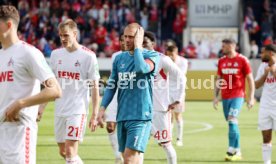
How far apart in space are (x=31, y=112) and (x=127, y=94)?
279 centimetres

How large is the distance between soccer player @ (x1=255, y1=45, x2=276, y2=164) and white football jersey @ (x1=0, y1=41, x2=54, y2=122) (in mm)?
6897

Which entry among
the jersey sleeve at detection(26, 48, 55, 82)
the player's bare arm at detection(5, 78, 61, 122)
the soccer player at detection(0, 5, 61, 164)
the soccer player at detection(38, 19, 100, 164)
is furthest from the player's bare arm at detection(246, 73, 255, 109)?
the player's bare arm at detection(5, 78, 61, 122)

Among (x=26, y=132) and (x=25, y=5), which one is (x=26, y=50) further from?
(x=25, y=5)

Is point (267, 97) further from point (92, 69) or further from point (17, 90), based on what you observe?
point (17, 90)

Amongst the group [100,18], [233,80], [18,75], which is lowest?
[100,18]

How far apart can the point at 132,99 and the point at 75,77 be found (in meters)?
1.74

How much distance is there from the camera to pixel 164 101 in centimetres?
1400

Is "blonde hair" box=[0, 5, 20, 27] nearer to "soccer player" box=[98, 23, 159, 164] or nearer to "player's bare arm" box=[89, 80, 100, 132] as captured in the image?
"soccer player" box=[98, 23, 159, 164]

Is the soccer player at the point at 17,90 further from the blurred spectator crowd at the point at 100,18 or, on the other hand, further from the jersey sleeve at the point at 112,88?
the blurred spectator crowd at the point at 100,18

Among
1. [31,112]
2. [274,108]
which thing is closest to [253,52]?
[274,108]

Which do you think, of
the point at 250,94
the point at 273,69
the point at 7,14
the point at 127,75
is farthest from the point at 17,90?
the point at 250,94

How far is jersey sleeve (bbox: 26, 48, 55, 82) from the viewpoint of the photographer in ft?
25.5

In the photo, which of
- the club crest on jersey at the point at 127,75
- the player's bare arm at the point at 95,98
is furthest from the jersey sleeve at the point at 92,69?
the club crest on jersey at the point at 127,75

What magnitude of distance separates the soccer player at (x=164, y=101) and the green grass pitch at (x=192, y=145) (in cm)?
177
